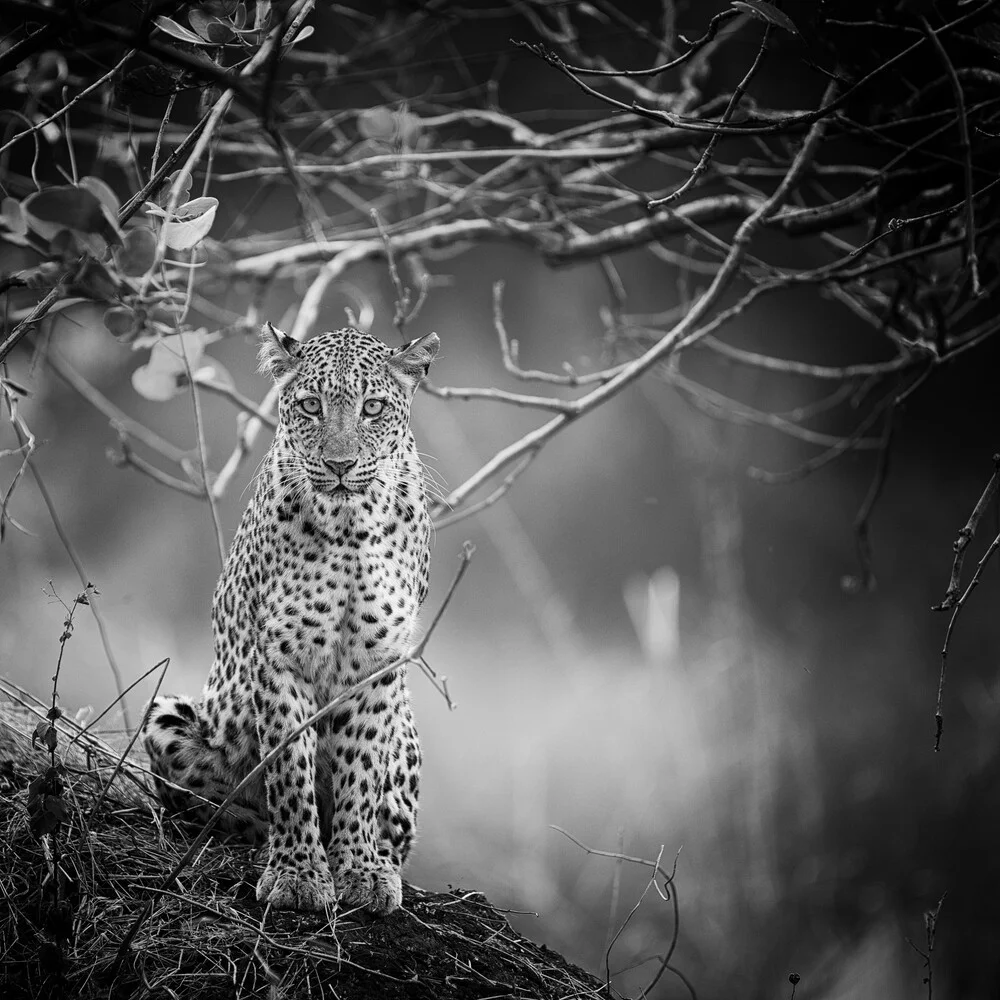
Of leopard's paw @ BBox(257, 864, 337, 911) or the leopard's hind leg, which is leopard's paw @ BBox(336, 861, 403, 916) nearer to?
leopard's paw @ BBox(257, 864, 337, 911)

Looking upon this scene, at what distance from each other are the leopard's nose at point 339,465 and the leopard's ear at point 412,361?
444mm

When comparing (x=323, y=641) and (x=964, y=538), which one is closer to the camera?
(x=964, y=538)

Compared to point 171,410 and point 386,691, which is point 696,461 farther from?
point 386,691

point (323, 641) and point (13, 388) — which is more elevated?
point (13, 388)

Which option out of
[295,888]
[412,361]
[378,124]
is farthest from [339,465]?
[378,124]

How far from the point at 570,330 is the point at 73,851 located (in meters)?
6.05

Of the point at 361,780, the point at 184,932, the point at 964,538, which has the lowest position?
the point at 184,932

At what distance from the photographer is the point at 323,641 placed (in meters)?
3.31

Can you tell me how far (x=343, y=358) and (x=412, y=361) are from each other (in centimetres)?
24

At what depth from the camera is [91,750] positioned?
298 centimetres

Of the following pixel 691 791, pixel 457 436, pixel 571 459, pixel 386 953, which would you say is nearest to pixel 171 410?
pixel 457 436

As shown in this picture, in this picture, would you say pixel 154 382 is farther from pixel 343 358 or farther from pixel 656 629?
pixel 656 629

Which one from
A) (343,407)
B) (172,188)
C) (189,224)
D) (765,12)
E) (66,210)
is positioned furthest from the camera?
(343,407)

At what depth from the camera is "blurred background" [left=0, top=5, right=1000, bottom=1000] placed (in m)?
7.02
